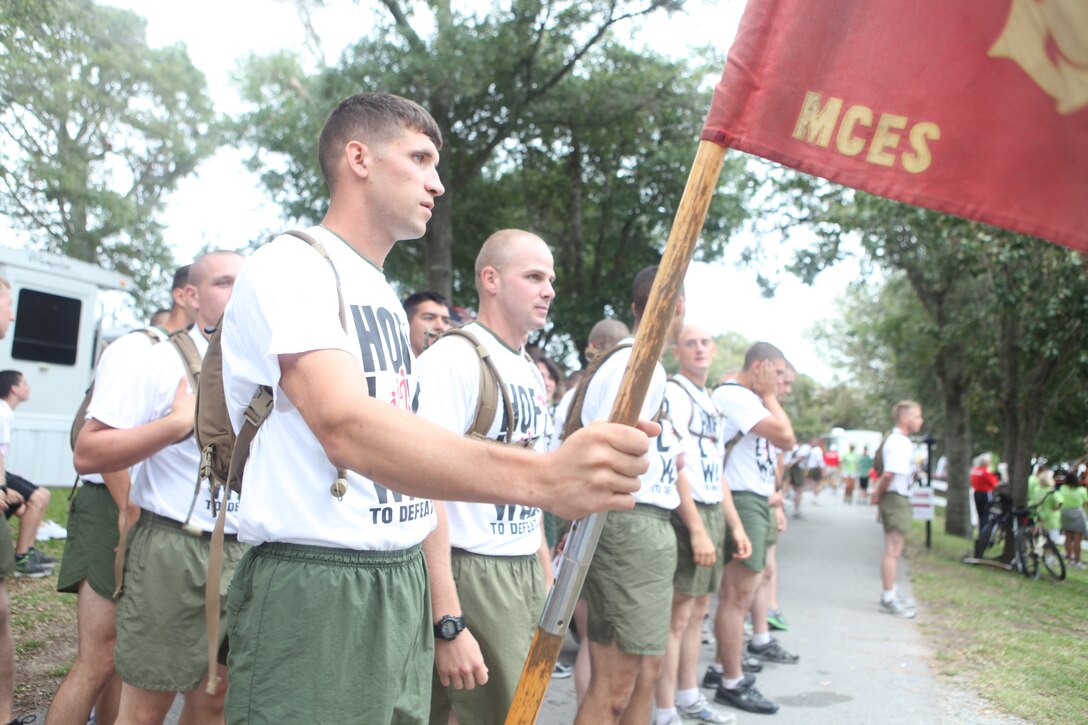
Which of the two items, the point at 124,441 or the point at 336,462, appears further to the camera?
the point at 124,441

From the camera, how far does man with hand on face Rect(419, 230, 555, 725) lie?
9.64 feet

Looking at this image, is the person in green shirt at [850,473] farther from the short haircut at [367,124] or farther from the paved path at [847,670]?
the short haircut at [367,124]

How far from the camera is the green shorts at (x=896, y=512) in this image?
928cm

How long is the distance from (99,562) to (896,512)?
775 centimetres

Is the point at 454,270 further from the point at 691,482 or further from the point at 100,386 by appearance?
the point at 100,386

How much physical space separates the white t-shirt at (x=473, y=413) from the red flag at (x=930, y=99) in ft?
4.94

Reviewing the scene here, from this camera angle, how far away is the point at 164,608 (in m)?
3.37

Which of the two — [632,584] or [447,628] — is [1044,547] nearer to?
[632,584]

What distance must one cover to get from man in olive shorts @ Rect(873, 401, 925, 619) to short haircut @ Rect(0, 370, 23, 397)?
799cm

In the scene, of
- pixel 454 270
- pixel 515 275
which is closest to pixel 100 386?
pixel 515 275

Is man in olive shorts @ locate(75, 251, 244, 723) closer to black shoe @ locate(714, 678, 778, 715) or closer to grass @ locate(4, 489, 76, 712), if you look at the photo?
grass @ locate(4, 489, 76, 712)

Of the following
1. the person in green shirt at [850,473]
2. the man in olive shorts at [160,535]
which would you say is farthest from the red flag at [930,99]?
the person in green shirt at [850,473]

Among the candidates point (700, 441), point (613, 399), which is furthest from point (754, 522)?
point (613, 399)

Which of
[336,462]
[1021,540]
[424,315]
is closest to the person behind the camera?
[336,462]
